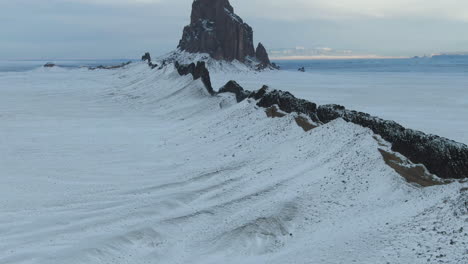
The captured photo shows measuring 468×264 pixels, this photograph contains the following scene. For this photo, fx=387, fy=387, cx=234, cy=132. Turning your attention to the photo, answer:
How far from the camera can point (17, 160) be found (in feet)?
127

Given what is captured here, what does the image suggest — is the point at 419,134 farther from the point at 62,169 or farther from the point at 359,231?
the point at 62,169

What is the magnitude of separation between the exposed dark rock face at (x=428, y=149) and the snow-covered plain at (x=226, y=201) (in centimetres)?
162

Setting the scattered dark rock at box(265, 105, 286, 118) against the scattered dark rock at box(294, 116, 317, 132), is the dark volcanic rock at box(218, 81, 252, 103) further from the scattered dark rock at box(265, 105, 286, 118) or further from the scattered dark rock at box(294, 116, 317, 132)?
the scattered dark rock at box(294, 116, 317, 132)

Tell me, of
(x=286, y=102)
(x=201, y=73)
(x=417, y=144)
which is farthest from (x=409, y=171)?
(x=201, y=73)

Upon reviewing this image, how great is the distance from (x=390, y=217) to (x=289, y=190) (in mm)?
7704

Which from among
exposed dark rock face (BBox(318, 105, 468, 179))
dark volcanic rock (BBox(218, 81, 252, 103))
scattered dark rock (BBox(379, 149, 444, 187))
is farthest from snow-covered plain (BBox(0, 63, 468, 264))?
dark volcanic rock (BBox(218, 81, 252, 103))

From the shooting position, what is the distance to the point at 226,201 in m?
26.6

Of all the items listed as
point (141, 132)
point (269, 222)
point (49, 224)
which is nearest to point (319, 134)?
point (269, 222)

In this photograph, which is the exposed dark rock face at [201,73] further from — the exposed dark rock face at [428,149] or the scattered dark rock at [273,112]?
the exposed dark rock face at [428,149]

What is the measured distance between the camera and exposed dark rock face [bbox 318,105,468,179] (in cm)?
2295

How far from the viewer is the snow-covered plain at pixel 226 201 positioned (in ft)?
60.0

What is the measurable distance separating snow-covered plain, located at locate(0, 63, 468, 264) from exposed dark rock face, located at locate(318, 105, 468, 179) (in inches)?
64.0

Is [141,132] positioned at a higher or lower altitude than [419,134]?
lower

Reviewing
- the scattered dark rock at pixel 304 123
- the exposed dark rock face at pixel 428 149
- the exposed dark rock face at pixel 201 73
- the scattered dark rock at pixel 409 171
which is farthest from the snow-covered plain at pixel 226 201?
the exposed dark rock face at pixel 201 73
